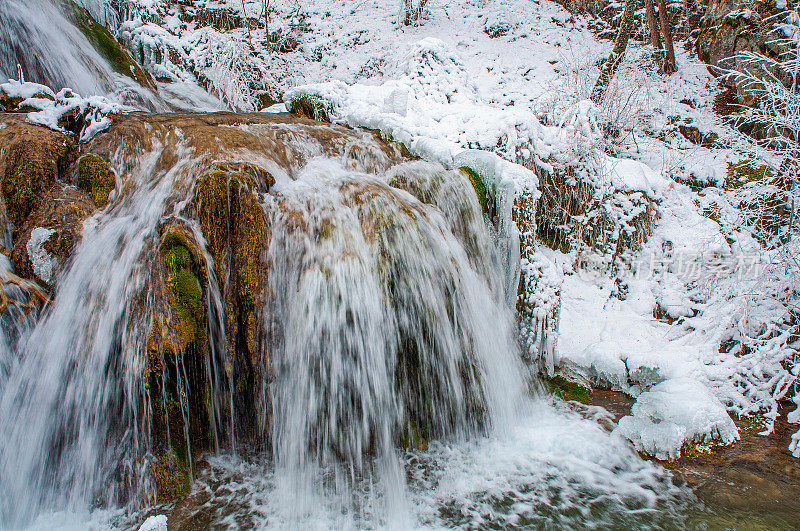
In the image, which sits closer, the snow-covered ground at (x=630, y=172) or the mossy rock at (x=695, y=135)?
the snow-covered ground at (x=630, y=172)

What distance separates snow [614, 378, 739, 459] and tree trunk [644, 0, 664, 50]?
9.88 metres

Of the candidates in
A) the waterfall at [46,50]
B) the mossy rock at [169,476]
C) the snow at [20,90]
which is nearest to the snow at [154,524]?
the mossy rock at [169,476]

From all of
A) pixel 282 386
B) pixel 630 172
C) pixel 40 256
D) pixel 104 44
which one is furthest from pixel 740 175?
pixel 104 44

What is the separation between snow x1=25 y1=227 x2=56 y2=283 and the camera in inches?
117

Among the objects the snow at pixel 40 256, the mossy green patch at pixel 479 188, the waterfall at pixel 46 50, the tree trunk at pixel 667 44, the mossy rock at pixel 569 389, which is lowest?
the mossy rock at pixel 569 389

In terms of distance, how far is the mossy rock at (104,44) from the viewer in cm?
604

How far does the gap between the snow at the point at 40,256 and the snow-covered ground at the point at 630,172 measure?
366 centimetres

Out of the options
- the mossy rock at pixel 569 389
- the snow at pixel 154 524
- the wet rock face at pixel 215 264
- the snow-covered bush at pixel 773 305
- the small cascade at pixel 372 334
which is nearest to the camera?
the snow at pixel 154 524

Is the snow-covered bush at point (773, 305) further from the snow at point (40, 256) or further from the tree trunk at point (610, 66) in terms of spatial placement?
the snow at point (40, 256)

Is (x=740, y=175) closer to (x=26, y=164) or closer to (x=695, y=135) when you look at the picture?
(x=695, y=135)

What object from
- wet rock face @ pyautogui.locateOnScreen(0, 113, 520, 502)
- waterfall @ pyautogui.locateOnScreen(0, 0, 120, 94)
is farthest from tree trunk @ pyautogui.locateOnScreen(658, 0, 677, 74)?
waterfall @ pyautogui.locateOnScreen(0, 0, 120, 94)

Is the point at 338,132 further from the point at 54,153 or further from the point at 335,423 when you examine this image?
the point at 335,423

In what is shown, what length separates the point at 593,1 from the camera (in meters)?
13.1

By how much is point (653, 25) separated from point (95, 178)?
40.0ft
